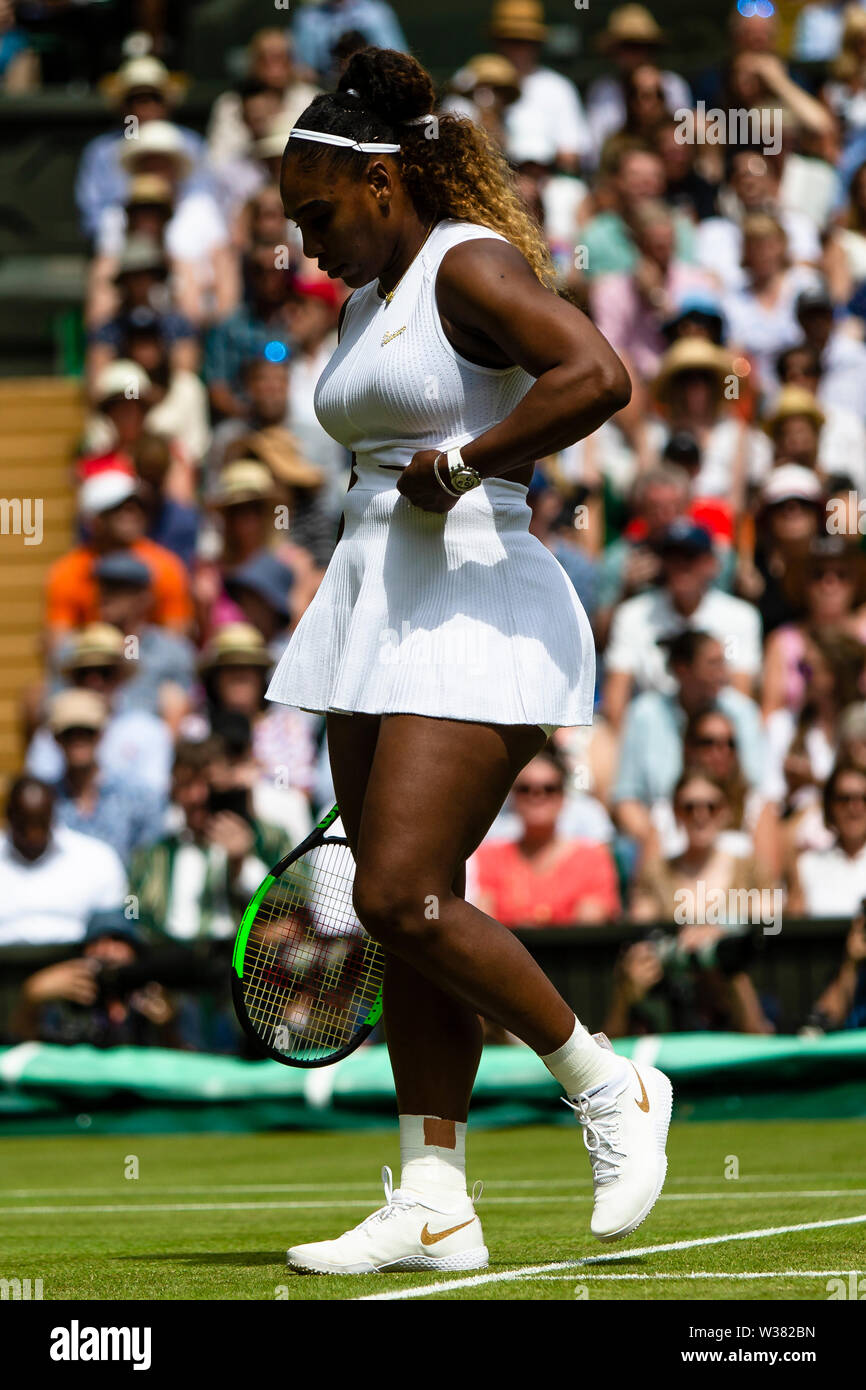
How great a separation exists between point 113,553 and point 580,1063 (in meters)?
7.43

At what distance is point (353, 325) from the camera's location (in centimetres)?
466

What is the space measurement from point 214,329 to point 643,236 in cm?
225

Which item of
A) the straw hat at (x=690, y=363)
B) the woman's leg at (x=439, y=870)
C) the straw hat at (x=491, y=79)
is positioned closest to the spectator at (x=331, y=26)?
the straw hat at (x=491, y=79)

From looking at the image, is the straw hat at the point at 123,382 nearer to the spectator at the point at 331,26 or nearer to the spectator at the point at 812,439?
the spectator at the point at 331,26

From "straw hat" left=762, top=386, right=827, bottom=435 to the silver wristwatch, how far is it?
7049 millimetres

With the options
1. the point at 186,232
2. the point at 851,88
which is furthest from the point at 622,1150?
the point at 851,88

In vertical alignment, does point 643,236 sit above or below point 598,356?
above

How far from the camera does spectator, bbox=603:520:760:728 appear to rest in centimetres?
1025

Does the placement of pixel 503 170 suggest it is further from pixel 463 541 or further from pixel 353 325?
pixel 463 541

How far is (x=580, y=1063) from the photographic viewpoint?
438 centimetres

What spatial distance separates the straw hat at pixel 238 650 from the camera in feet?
33.6

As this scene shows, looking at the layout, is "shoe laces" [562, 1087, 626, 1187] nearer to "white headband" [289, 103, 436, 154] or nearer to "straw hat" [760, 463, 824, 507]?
"white headband" [289, 103, 436, 154]
